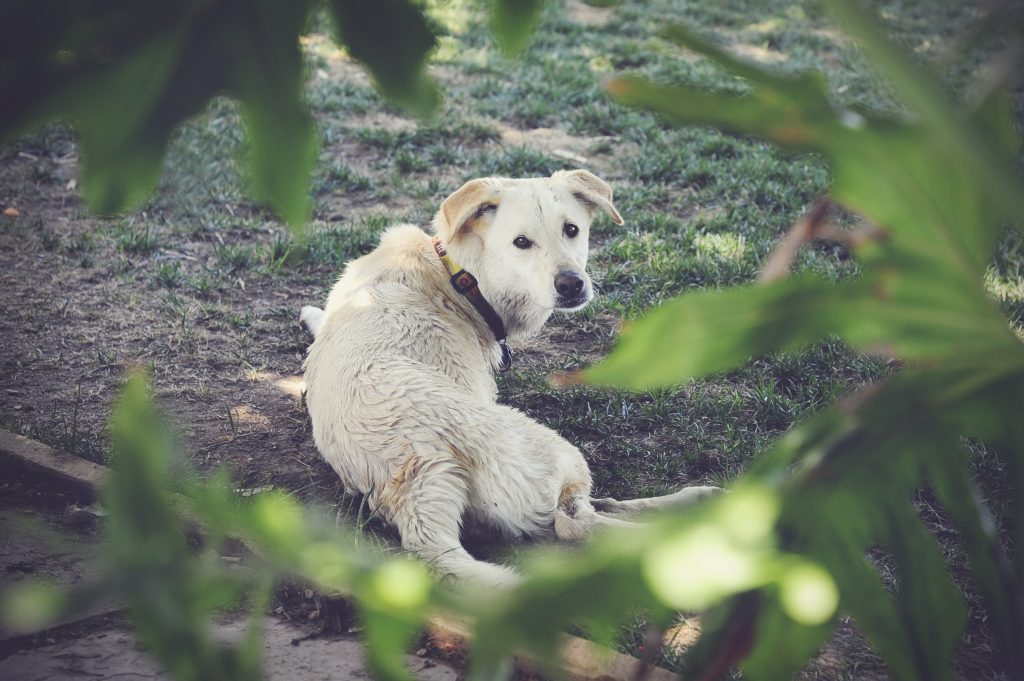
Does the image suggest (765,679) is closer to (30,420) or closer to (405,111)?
(405,111)

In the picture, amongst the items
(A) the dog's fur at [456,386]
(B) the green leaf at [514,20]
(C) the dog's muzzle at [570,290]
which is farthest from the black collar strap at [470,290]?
(B) the green leaf at [514,20]

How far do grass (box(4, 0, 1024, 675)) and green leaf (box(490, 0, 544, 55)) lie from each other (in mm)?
365

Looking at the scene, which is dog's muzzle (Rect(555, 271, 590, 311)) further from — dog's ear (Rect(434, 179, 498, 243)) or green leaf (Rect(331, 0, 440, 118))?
green leaf (Rect(331, 0, 440, 118))

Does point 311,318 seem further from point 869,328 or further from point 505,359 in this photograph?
point 869,328

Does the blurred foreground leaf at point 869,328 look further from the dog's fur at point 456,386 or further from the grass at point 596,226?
the dog's fur at point 456,386

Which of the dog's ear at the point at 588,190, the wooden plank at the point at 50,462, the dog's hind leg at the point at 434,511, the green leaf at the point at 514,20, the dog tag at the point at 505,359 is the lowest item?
the dog tag at the point at 505,359

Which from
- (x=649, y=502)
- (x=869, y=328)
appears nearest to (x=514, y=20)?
(x=869, y=328)

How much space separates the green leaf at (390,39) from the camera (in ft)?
2.74

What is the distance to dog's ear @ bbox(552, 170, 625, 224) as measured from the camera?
3.70 metres

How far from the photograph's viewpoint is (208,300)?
4324 millimetres

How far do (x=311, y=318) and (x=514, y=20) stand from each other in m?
3.19

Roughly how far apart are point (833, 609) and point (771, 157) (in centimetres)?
575

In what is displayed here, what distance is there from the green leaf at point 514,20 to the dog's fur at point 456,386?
5.18 ft

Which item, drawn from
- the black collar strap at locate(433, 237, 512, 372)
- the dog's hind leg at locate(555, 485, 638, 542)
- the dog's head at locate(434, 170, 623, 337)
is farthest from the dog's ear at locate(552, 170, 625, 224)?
the dog's hind leg at locate(555, 485, 638, 542)
